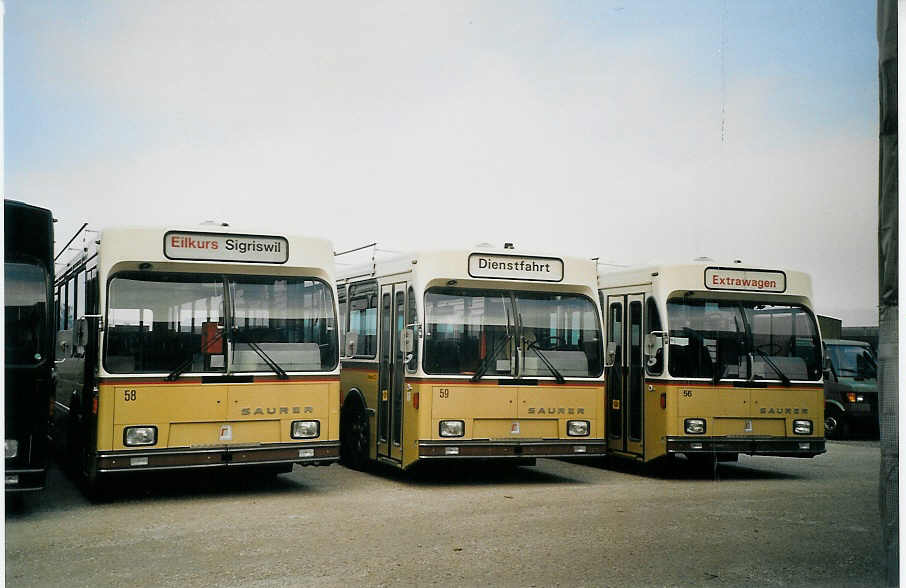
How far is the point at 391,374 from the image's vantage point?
11.6 metres

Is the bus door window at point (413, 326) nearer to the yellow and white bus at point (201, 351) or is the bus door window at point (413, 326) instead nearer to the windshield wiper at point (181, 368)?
the yellow and white bus at point (201, 351)

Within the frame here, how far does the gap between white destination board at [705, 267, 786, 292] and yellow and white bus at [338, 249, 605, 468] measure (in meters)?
1.47

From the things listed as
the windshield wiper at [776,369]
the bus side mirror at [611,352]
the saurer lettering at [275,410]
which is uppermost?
the bus side mirror at [611,352]

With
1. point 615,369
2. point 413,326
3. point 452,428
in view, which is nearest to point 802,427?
point 615,369

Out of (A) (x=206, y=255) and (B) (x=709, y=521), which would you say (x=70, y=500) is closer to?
(A) (x=206, y=255)

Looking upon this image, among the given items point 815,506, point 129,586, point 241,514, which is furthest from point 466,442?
point 129,586

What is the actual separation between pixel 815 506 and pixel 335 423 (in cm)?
476

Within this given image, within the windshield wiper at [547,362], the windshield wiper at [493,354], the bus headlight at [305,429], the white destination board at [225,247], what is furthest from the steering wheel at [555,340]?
the white destination board at [225,247]

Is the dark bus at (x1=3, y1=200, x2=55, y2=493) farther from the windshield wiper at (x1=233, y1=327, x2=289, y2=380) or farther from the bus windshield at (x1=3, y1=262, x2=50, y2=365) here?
the windshield wiper at (x1=233, y1=327, x2=289, y2=380)

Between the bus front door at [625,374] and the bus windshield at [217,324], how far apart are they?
158 inches

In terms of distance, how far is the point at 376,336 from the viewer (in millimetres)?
12172

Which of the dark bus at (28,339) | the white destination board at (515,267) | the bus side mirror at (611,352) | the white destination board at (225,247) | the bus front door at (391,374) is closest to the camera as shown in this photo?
the dark bus at (28,339)

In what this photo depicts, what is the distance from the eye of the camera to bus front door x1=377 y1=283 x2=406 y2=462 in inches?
446

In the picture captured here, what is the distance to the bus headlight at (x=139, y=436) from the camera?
9.22 meters
